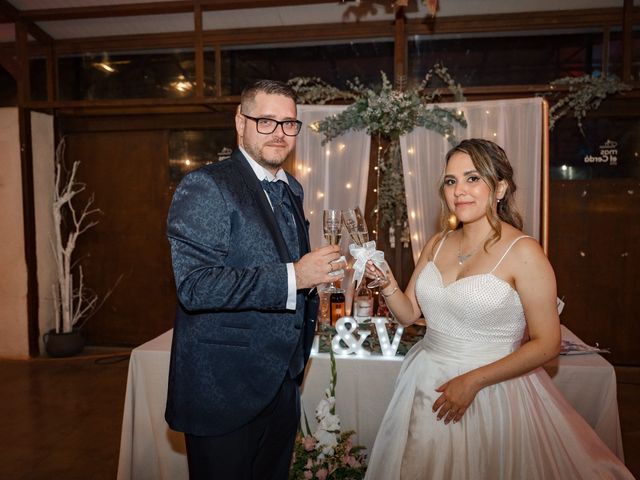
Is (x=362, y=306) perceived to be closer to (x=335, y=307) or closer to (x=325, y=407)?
(x=335, y=307)

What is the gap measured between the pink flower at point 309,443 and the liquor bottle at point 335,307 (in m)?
0.77

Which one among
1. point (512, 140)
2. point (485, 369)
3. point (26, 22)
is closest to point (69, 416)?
point (485, 369)

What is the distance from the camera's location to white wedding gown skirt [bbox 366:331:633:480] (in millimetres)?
1750

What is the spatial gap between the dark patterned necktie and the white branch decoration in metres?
3.86

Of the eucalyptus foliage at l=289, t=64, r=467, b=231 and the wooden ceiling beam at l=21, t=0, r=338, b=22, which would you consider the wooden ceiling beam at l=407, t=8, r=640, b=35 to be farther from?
the wooden ceiling beam at l=21, t=0, r=338, b=22

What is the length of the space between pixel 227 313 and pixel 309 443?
3.63 feet

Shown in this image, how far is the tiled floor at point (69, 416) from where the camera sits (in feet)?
10.7

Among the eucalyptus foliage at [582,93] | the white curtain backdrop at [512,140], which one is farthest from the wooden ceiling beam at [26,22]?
the eucalyptus foliage at [582,93]

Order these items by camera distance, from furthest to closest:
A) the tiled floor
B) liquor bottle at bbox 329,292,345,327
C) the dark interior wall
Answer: the dark interior wall → the tiled floor → liquor bottle at bbox 329,292,345,327

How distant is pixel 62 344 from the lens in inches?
211

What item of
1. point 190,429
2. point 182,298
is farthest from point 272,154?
point 190,429

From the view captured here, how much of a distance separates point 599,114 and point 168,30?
4.26 metres

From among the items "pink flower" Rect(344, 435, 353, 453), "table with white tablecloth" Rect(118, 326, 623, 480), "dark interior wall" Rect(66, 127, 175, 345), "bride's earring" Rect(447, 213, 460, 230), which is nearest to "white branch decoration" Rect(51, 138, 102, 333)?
"dark interior wall" Rect(66, 127, 175, 345)

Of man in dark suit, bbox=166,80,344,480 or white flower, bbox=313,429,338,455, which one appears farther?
white flower, bbox=313,429,338,455
